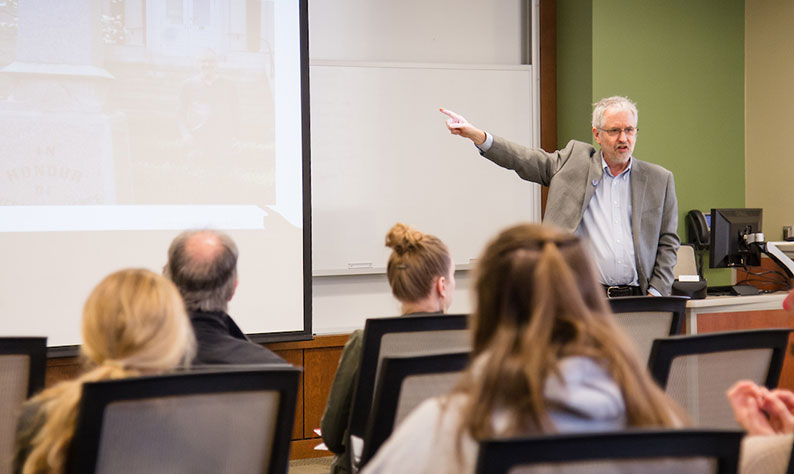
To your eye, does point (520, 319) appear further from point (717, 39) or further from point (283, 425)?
point (717, 39)

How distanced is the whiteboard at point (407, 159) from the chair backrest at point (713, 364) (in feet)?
10.9

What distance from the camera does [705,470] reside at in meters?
0.96

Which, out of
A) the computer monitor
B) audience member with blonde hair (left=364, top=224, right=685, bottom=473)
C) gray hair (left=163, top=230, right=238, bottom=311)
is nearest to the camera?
audience member with blonde hair (left=364, top=224, right=685, bottom=473)

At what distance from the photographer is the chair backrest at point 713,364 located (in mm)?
1627

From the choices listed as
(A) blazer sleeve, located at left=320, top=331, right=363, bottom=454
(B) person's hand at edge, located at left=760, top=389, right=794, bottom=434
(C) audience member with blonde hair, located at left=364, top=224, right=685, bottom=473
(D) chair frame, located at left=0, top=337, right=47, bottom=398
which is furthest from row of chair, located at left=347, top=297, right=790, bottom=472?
(D) chair frame, located at left=0, top=337, right=47, bottom=398

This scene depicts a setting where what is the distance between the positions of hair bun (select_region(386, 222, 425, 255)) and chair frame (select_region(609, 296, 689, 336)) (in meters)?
0.59

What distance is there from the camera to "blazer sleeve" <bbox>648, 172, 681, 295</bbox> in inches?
139

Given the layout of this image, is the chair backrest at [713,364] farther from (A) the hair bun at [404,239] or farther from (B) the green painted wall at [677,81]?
(B) the green painted wall at [677,81]

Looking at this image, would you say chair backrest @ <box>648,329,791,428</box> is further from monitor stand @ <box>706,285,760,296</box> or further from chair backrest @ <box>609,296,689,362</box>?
monitor stand @ <box>706,285,760,296</box>

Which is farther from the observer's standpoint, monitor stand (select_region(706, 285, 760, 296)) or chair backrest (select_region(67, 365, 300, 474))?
monitor stand (select_region(706, 285, 760, 296))

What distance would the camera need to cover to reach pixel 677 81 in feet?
17.9

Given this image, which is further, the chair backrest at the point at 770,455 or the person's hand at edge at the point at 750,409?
the person's hand at edge at the point at 750,409

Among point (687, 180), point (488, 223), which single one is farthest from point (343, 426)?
point (687, 180)

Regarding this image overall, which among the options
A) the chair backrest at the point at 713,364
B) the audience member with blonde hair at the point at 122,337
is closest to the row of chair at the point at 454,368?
the chair backrest at the point at 713,364
